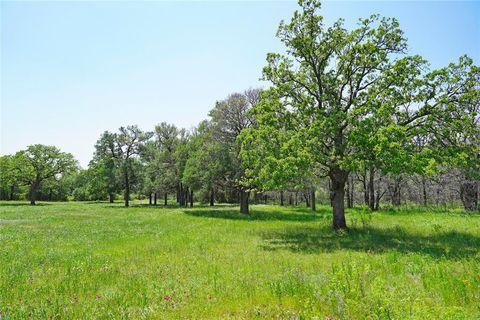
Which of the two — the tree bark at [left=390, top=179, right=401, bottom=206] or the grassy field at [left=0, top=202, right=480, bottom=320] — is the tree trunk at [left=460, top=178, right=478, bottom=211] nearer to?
the tree bark at [left=390, top=179, right=401, bottom=206]

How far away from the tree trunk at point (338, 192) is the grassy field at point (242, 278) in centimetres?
359

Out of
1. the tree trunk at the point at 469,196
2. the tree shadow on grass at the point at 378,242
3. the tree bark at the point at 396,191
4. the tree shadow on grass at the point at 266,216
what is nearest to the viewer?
the tree shadow on grass at the point at 378,242

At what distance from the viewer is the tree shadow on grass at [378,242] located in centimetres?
1442

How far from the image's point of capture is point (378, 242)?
55.8ft

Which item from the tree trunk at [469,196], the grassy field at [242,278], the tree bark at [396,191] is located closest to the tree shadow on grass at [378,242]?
the grassy field at [242,278]

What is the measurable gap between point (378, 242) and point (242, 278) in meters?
10.5

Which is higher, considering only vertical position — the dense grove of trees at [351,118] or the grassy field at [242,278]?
the dense grove of trees at [351,118]

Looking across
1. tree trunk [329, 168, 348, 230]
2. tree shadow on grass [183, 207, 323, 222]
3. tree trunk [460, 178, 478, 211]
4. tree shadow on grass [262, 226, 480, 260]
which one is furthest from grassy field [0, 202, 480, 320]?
tree trunk [460, 178, 478, 211]

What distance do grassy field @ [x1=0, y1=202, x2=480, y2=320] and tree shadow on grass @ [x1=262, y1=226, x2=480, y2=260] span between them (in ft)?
0.20

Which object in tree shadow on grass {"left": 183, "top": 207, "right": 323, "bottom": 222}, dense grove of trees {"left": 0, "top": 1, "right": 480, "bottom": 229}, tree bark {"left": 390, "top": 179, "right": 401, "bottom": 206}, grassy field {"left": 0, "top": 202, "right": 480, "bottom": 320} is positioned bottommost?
tree shadow on grass {"left": 183, "top": 207, "right": 323, "bottom": 222}

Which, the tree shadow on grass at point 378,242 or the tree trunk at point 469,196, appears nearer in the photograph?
the tree shadow on grass at point 378,242

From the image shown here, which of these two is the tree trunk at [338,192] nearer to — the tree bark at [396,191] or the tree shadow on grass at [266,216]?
the tree shadow on grass at [266,216]

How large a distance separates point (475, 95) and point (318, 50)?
1007 centimetres

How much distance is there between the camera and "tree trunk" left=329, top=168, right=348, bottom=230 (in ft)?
70.6
